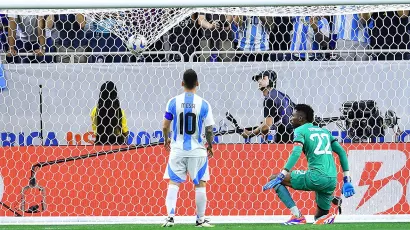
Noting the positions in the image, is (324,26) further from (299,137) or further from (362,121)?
(299,137)

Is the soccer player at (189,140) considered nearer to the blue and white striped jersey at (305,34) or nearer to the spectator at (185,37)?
the spectator at (185,37)

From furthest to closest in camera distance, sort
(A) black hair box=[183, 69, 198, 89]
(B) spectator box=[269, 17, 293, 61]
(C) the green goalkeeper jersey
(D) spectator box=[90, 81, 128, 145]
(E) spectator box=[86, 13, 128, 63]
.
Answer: (B) spectator box=[269, 17, 293, 61], (E) spectator box=[86, 13, 128, 63], (D) spectator box=[90, 81, 128, 145], (C) the green goalkeeper jersey, (A) black hair box=[183, 69, 198, 89]

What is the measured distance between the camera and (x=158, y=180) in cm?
1127

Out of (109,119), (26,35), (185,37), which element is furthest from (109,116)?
(26,35)

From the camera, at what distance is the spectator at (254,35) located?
→ 11719mm

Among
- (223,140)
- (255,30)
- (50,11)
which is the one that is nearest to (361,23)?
(255,30)

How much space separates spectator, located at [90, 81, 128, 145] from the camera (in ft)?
36.6

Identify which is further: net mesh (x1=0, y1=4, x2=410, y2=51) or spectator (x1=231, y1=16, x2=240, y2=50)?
spectator (x1=231, y1=16, x2=240, y2=50)

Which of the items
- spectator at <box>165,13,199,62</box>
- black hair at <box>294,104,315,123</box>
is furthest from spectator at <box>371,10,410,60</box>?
spectator at <box>165,13,199,62</box>

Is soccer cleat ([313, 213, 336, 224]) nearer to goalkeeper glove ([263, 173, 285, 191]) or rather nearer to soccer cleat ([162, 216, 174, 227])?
goalkeeper glove ([263, 173, 285, 191])

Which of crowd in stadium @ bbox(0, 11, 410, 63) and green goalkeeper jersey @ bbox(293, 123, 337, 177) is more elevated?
crowd in stadium @ bbox(0, 11, 410, 63)

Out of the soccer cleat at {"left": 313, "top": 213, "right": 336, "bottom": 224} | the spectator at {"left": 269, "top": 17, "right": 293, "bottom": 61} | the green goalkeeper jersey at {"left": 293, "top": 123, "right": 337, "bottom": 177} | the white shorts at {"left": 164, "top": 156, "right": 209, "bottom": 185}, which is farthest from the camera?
the spectator at {"left": 269, "top": 17, "right": 293, "bottom": 61}

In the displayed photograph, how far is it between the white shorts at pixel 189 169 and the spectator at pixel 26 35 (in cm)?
261

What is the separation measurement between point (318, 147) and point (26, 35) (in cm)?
377
